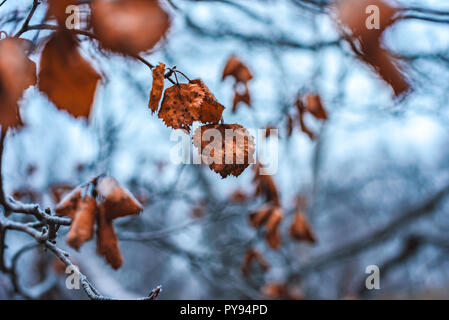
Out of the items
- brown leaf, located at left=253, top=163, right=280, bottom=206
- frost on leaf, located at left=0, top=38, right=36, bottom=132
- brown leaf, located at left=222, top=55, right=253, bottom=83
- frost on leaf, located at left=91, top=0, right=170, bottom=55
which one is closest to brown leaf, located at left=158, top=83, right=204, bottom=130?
frost on leaf, located at left=91, top=0, right=170, bottom=55

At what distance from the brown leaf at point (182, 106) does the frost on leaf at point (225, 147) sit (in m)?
0.03

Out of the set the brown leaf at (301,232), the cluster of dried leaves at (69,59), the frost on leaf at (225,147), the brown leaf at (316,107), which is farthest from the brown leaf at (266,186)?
the cluster of dried leaves at (69,59)

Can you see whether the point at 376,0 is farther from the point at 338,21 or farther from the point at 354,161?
the point at 354,161

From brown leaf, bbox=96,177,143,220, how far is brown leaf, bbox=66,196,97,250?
30 millimetres

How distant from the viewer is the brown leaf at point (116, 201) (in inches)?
33.4

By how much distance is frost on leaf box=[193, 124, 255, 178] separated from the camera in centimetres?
65

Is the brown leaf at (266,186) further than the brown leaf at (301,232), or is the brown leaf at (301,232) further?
the brown leaf at (301,232)

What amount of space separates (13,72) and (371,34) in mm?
978

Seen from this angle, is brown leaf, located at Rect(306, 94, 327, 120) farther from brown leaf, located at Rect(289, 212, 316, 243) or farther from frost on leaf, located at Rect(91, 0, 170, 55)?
frost on leaf, located at Rect(91, 0, 170, 55)

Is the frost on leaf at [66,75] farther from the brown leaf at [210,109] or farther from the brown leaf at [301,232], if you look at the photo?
the brown leaf at [301,232]

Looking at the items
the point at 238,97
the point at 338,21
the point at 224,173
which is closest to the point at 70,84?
the point at 224,173

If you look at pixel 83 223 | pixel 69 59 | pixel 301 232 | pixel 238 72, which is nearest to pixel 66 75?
pixel 69 59

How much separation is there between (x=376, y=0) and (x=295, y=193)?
324cm

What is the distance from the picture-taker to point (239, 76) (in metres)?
1.72
